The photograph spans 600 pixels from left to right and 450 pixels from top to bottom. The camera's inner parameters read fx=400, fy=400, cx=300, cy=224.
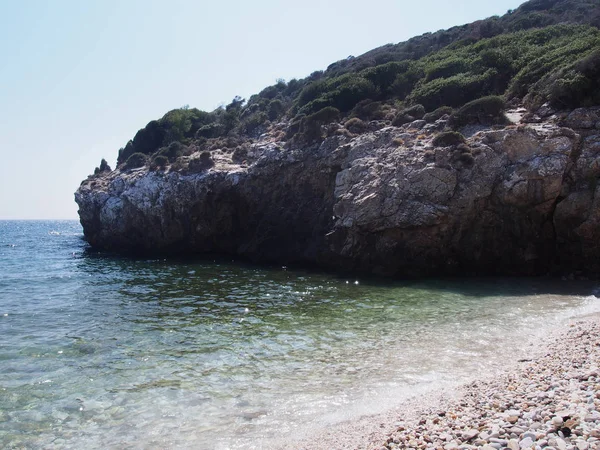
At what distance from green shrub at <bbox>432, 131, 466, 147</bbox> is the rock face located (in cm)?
51

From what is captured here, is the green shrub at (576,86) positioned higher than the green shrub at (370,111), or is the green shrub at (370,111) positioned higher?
the green shrub at (370,111)

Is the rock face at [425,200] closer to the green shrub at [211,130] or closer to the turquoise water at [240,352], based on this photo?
the turquoise water at [240,352]

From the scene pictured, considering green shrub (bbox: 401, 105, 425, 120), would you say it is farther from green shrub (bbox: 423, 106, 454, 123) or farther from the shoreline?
the shoreline

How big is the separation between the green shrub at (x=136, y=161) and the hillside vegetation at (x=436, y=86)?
0.17 m

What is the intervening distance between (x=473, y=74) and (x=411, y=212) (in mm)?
19363

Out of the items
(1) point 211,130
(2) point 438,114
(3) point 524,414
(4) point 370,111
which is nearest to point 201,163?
(1) point 211,130

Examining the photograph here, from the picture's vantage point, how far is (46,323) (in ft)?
52.3

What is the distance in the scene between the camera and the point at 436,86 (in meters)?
34.9

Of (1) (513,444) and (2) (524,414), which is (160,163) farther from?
(1) (513,444)

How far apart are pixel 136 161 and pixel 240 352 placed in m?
42.2

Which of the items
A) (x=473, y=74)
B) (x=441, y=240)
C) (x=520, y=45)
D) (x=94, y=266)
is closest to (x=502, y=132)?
(x=441, y=240)

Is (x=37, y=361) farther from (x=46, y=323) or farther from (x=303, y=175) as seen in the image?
(x=303, y=175)

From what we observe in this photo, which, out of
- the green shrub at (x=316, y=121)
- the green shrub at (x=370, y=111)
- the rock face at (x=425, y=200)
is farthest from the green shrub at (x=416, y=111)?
the green shrub at (x=316, y=121)

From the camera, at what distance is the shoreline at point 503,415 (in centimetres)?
537
